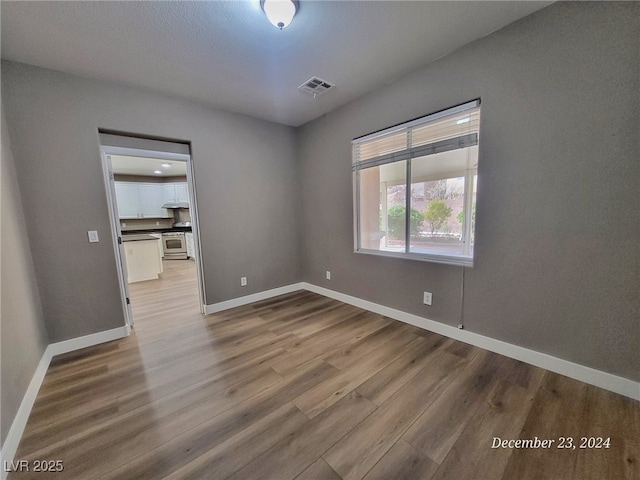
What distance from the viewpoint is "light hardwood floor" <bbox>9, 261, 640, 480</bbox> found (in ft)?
3.98

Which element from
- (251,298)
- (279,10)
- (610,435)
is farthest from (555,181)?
(251,298)

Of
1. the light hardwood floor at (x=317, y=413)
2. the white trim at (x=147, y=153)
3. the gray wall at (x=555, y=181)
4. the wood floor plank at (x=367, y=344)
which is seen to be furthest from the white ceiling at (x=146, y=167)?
Result: the gray wall at (x=555, y=181)

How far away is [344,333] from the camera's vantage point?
2.56m

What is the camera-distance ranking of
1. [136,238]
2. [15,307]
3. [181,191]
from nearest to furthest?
[15,307] < [136,238] < [181,191]

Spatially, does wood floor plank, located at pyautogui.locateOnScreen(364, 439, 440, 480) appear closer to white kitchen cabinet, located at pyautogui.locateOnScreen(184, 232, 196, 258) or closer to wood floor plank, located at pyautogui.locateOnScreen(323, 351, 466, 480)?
wood floor plank, located at pyautogui.locateOnScreen(323, 351, 466, 480)

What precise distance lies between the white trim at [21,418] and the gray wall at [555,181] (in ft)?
10.2

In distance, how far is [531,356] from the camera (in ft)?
6.34

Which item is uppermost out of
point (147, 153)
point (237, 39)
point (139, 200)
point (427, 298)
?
point (237, 39)

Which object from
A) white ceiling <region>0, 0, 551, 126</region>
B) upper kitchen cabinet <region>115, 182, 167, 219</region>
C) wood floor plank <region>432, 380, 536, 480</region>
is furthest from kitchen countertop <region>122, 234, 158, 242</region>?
wood floor plank <region>432, 380, 536, 480</region>

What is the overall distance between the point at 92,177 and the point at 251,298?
2.28 metres

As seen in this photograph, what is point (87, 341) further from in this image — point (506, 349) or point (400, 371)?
point (506, 349)

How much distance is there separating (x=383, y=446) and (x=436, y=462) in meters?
0.26

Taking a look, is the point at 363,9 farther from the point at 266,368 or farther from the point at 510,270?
the point at 266,368

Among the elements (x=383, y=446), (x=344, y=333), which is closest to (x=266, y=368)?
(x=344, y=333)
